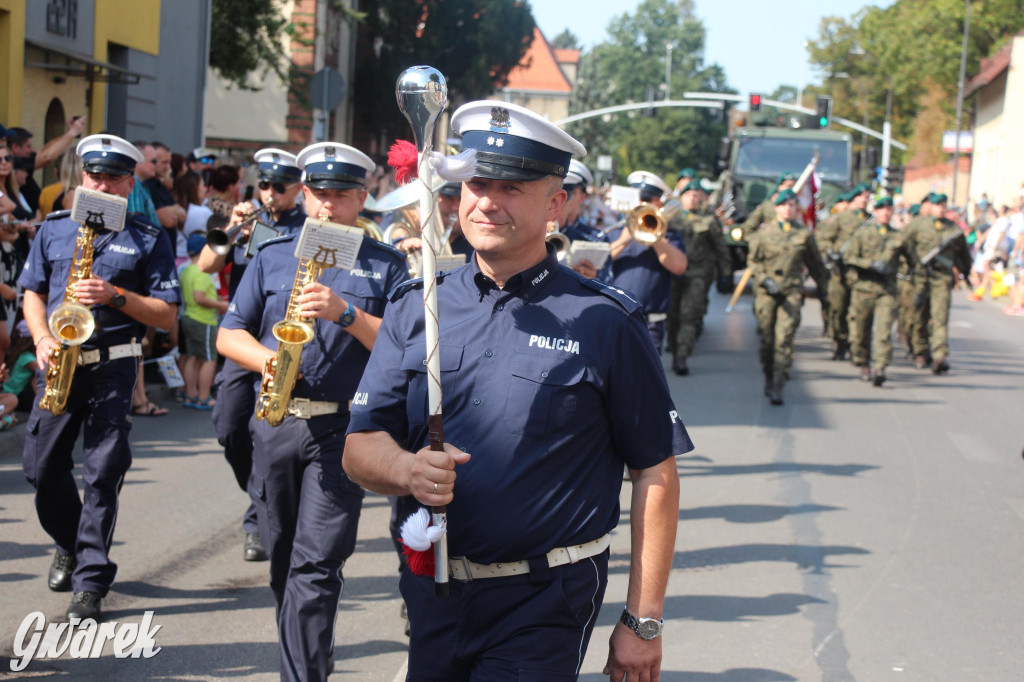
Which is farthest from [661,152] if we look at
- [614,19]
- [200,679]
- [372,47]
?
[200,679]

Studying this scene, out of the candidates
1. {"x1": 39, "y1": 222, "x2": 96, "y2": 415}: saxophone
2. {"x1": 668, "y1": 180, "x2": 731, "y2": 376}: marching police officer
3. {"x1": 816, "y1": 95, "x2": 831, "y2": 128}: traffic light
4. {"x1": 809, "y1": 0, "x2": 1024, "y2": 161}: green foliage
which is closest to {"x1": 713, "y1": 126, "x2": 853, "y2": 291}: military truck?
{"x1": 816, "y1": 95, "x2": 831, "y2": 128}: traffic light

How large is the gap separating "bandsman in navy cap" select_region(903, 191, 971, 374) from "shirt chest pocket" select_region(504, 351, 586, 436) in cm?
1336

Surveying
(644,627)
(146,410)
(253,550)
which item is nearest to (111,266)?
(253,550)

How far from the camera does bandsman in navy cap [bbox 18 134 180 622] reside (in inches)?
224

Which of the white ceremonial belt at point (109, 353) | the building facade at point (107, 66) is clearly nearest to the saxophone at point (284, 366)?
the white ceremonial belt at point (109, 353)

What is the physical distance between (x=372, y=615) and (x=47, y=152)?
23.9 ft

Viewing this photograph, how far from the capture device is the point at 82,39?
17.7 meters

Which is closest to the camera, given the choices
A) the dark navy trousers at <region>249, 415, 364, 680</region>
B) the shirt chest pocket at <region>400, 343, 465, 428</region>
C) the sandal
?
the shirt chest pocket at <region>400, 343, 465, 428</region>

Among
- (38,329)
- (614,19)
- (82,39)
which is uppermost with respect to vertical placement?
(614,19)

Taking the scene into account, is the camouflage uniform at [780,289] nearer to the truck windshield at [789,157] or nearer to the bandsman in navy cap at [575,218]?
the bandsman in navy cap at [575,218]

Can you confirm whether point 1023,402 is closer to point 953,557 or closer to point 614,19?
point 953,557

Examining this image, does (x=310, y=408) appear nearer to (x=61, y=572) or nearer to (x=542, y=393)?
(x=61, y=572)

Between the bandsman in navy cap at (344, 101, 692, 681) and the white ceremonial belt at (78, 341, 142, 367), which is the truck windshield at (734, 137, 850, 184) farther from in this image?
the bandsman in navy cap at (344, 101, 692, 681)

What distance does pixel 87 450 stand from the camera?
582 cm
